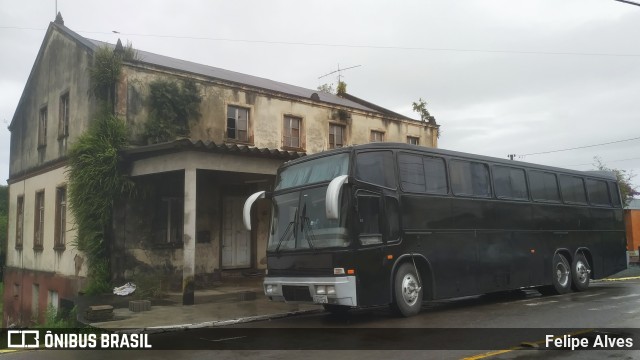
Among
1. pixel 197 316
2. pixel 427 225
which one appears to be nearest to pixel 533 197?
pixel 427 225

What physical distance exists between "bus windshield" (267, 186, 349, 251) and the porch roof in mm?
3088

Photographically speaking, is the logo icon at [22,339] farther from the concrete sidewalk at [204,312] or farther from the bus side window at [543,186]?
the bus side window at [543,186]

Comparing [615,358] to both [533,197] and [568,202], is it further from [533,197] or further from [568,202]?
[568,202]

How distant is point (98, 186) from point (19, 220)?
30.4ft

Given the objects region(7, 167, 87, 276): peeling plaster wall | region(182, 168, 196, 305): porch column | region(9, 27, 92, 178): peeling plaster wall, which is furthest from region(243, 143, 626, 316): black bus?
region(9, 27, 92, 178): peeling plaster wall

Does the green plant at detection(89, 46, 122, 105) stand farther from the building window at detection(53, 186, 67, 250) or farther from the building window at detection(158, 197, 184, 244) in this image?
the building window at detection(53, 186, 67, 250)

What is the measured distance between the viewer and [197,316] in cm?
1089

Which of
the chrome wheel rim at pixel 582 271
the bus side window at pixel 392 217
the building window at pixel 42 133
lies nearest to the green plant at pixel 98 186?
the building window at pixel 42 133

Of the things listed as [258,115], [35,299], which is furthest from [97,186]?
[35,299]

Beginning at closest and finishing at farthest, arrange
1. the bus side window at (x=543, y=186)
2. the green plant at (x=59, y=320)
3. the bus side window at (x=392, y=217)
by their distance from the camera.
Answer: the bus side window at (x=392, y=217) < the green plant at (x=59, y=320) < the bus side window at (x=543, y=186)

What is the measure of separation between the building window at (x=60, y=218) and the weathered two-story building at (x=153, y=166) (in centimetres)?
4

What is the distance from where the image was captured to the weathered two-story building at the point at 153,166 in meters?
14.8

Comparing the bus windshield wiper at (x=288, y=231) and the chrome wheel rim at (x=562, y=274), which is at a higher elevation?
the bus windshield wiper at (x=288, y=231)

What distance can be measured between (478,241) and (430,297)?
2031 millimetres
